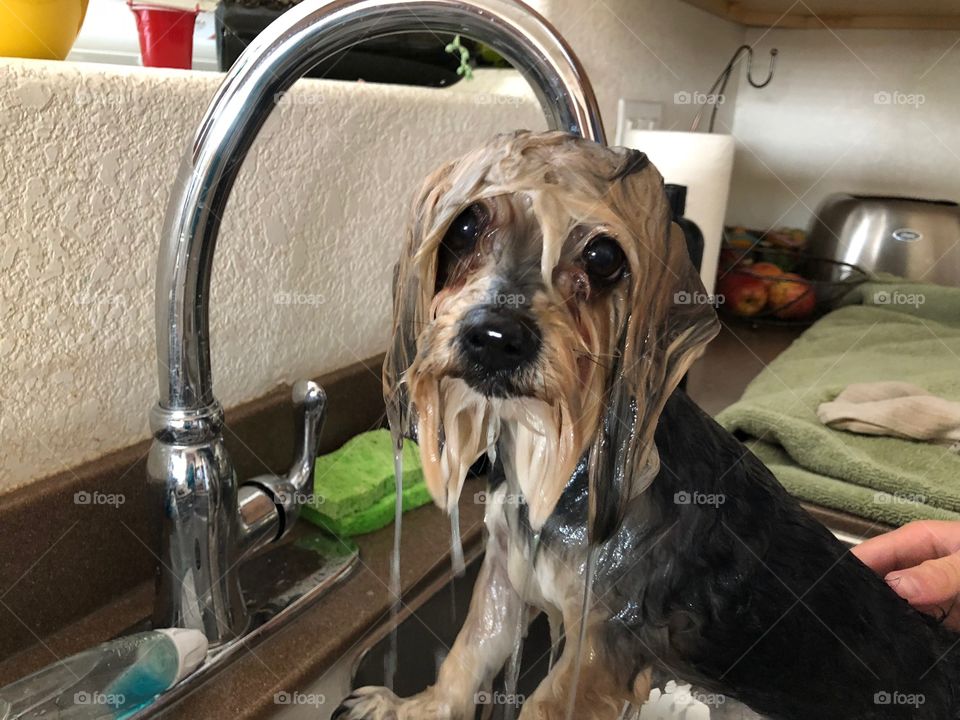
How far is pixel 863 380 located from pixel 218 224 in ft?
3.06

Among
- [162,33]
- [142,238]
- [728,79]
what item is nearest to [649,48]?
[728,79]

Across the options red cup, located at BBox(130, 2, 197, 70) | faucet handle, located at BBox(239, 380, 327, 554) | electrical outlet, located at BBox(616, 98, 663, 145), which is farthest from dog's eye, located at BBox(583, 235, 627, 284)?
electrical outlet, located at BBox(616, 98, 663, 145)

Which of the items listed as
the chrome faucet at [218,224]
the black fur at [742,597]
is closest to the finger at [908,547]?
the black fur at [742,597]

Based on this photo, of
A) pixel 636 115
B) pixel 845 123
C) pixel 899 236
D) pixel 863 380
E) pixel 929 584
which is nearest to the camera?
pixel 929 584

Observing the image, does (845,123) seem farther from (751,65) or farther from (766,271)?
(766,271)

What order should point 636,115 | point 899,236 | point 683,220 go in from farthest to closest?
1. point 899,236
2. point 636,115
3. point 683,220

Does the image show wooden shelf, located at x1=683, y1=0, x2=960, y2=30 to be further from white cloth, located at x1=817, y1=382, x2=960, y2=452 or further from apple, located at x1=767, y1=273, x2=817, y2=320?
white cloth, located at x1=817, y1=382, x2=960, y2=452

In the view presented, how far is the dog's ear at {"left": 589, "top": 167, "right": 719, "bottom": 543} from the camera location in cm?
37

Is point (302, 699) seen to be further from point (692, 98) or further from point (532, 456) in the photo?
point (692, 98)

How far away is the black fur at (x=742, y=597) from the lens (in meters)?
0.44

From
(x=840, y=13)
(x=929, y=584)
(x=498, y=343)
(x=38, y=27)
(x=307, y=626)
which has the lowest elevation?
(x=307, y=626)

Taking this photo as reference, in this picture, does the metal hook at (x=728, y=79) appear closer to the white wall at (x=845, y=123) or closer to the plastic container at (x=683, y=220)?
the white wall at (x=845, y=123)

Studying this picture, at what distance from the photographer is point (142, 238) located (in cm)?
66

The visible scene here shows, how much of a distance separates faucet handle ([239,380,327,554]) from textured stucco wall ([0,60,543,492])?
0.14 m
